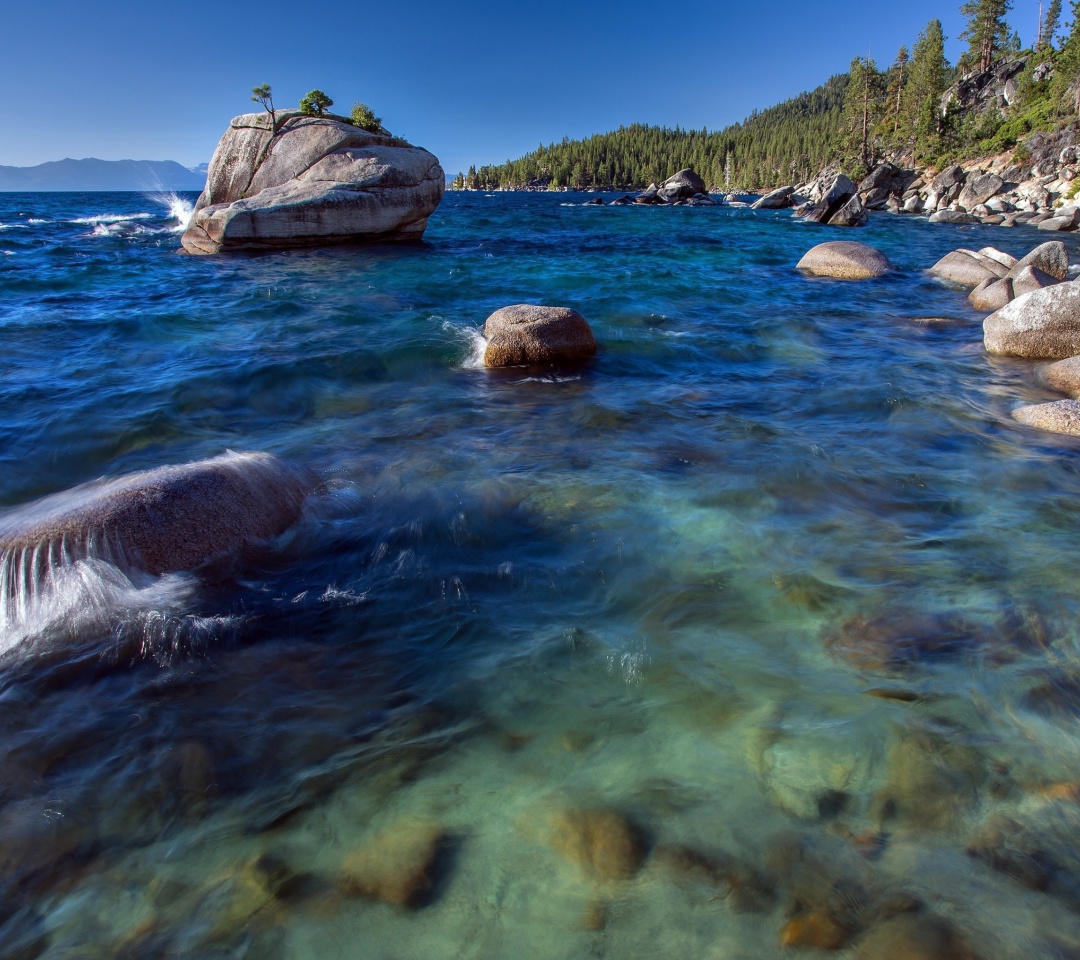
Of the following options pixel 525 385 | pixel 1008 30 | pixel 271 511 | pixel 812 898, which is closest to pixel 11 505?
pixel 271 511

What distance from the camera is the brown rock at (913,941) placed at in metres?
2.36

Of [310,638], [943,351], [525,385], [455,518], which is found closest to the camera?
[310,638]

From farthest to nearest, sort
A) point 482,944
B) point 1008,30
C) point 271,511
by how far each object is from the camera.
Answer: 1. point 1008,30
2. point 271,511
3. point 482,944

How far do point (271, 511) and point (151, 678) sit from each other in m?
1.77

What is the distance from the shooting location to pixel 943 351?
11.2m

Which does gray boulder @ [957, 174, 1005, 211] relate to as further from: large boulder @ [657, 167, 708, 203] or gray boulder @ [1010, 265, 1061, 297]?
large boulder @ [657, 167, 708, 203]

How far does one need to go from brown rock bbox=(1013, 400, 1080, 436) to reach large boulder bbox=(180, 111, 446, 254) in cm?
2195

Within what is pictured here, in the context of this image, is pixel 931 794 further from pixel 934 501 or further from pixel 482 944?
pixel 934 501

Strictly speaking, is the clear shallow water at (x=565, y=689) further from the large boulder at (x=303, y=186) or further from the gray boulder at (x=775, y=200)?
the gray boulder at (x=775, y=200)

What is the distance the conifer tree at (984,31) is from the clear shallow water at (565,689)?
92.7 metres

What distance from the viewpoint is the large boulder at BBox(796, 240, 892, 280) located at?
63.2 feet

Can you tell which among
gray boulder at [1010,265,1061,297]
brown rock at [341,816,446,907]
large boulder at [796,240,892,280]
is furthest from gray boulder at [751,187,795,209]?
brown rock at [341,816,446,907]

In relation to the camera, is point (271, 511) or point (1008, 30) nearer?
point (271, 511)

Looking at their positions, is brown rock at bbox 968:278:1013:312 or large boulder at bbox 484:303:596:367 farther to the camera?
brown rock at bbox 968:278:1013:312
